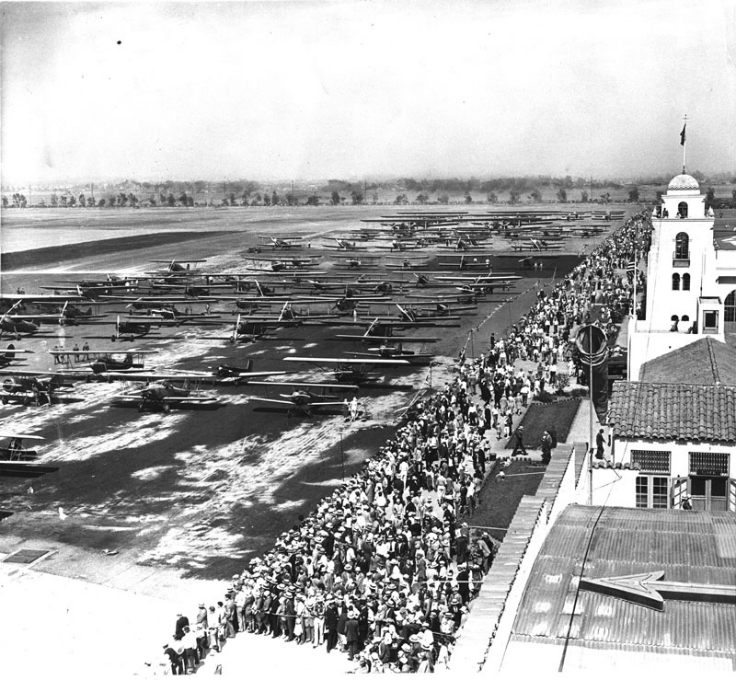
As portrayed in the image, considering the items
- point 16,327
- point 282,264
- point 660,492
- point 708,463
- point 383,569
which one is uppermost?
point 282,264

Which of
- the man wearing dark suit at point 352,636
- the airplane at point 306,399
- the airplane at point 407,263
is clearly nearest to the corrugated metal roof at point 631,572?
the man wearing dark suit at point 352,636

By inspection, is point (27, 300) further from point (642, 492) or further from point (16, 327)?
point (642, 492)

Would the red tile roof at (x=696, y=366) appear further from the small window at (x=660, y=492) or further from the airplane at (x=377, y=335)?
the airplane at (x=377, y=335)

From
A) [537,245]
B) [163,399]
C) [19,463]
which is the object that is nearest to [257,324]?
[163,399]

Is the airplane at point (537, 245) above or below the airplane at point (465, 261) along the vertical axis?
above

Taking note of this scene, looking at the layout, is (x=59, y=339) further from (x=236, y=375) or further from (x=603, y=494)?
(x=603, y=494)
